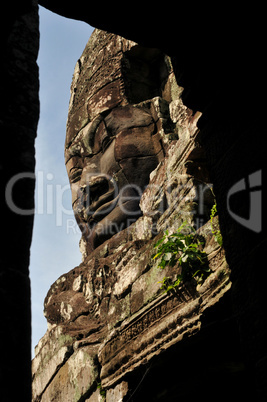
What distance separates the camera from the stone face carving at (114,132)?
24.9ft

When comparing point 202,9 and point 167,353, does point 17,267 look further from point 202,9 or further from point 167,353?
point 167,353

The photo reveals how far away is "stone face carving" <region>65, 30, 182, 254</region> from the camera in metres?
7.60

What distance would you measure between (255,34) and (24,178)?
1499 mm

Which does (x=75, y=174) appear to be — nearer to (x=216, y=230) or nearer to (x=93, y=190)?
(x=93, y=190)

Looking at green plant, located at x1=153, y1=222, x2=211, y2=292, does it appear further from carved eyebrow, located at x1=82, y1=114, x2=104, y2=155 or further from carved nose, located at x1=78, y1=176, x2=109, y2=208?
carved eyebrow, located at x1=82, y1=114, x2=104, y2=155

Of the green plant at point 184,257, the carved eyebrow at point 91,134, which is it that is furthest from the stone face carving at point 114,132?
the green plant at point 184,257

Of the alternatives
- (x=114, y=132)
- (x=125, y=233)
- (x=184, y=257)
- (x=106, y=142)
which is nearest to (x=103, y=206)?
(x=125, y=233)

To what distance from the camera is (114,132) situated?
26.5 feet

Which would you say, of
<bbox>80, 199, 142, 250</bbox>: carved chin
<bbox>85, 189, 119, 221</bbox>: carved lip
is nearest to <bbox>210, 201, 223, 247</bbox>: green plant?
<bbox>80, 199, 142, 250</bbox>: carved chin

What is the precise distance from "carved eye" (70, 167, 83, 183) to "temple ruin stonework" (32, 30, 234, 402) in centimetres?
2

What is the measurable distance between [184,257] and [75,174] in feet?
14.0

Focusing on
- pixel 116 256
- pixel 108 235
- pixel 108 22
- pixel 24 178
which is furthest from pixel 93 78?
pixel 24 178

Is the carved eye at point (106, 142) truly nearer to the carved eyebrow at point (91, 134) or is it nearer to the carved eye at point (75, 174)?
the carved eyebrow at point (91, 134)

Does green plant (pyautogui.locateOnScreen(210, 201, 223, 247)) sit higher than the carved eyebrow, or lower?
lower
